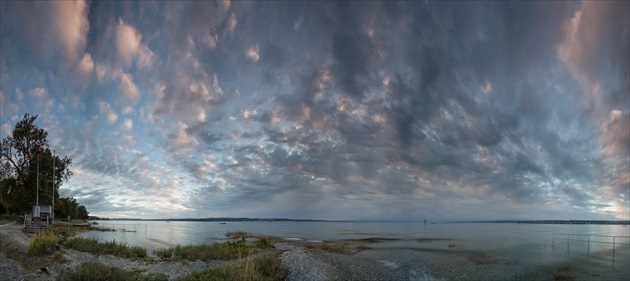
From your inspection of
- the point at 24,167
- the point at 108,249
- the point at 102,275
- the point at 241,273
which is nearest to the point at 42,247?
the point at 108,249

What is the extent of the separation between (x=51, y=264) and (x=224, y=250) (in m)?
17.4

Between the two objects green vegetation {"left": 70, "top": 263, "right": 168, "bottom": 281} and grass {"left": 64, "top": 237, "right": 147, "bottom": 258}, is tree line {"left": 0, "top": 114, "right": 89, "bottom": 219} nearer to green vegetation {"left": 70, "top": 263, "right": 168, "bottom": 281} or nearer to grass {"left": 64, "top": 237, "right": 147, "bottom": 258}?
grass {"left": 64, "top": 237, "right": 147, "bottom": 258}

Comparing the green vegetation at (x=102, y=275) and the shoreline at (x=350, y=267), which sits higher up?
the green vegetation at (x=102, y=275)

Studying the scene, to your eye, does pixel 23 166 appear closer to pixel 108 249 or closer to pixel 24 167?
pixel 24 167

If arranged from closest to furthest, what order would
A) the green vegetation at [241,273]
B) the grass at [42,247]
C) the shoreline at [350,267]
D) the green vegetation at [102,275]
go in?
the green vegetation at [102,275]
the green vegetation at [241,273]
the shoreline at [350,267]
the grass at [42,247]

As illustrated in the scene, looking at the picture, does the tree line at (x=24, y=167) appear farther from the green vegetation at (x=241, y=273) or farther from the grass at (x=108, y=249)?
the green vegetation at (x=241, y=273)

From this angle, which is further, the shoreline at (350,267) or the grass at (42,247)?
the grass at (42,247)

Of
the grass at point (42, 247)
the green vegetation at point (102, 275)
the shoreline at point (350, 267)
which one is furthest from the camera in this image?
the grass at point (42, 247)

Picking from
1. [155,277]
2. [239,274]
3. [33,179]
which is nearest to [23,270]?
[155,277]

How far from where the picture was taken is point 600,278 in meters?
36.8

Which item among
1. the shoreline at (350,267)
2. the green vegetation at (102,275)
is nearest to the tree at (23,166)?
the shoreline at (350,267)

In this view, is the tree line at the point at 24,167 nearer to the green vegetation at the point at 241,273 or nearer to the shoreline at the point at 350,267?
the shoreline at the point at 350,267

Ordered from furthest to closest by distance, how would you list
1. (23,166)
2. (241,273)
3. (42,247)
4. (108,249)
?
(23,166)
(108,249)
(42,247)
(241,273)

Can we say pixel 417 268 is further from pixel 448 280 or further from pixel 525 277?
pixel 525 277
